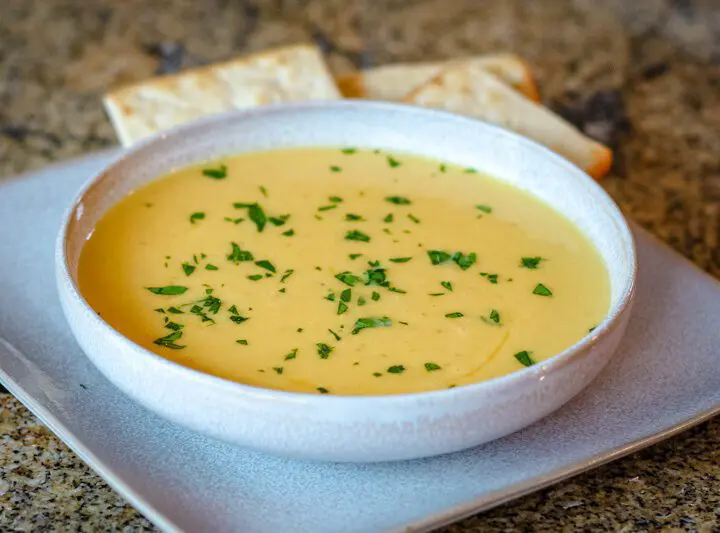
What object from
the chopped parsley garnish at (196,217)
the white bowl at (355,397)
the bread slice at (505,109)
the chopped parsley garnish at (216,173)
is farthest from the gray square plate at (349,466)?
the bread slice at (505,109)

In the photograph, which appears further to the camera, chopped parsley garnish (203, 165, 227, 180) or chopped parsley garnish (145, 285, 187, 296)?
chopped parsley garnish (203, 165, 227, 180)

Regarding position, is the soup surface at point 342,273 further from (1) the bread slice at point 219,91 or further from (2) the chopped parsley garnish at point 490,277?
(1) the bread slice at point 219,91

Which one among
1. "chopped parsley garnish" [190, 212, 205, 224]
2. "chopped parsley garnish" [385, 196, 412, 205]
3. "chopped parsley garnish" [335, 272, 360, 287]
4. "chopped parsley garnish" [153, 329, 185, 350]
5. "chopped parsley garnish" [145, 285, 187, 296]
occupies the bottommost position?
"chopped parsley garnish" [385, 196, 412, 205]

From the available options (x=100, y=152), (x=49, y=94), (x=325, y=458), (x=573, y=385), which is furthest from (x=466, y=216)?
(x=49, y=94)

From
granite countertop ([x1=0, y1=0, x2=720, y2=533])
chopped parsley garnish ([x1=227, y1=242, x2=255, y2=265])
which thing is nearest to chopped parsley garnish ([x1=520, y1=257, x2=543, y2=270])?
granite countertop ([x1=0, y1=0, x2=720, y2=533])

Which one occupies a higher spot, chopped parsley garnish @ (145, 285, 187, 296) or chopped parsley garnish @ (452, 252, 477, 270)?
chopped parsley garnish @ (145, 285, 187, 296)

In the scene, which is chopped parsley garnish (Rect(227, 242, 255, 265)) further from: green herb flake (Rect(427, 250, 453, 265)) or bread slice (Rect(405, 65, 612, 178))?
bread slice (Rect(405, 65, 612, 178))

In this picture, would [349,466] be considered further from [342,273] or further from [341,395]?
[342,273]

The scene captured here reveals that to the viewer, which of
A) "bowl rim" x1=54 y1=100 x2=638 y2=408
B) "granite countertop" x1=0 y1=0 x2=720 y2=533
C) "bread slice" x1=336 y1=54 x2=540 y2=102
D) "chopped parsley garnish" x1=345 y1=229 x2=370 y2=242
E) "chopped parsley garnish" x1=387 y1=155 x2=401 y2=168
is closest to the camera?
"bowl rim" x1=54 y1=100 x2=638 y2=408
